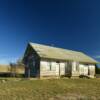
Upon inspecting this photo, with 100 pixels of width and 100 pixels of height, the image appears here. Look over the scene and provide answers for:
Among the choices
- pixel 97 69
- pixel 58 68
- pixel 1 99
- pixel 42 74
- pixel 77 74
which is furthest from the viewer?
pixel 97 69

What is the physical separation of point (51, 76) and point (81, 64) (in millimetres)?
9899

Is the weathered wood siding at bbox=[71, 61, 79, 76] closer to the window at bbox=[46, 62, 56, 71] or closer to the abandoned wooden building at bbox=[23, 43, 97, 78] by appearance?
the abandoned wooden building at bbox=[23, 43, 97, 78]

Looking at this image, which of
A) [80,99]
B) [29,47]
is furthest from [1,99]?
[29,47]

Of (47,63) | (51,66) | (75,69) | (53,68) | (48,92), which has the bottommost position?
(48,92)

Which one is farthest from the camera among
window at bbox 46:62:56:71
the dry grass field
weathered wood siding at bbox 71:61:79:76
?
weathered wood siding at bbox 71:61:79:76

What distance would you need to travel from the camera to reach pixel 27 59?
3553cm

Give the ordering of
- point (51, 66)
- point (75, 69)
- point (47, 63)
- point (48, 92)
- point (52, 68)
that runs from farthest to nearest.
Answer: point (75, 69) < point (52, 68) < point (51, 66) < point (47, 63) < point (48, 92)

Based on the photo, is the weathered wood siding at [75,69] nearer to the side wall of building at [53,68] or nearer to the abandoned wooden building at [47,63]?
the abandoned wooden building at [47,63]

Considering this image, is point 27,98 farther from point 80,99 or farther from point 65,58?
point 65,58

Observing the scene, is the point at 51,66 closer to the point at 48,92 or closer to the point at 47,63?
the point at 47,63

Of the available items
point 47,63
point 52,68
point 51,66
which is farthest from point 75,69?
point 47,63

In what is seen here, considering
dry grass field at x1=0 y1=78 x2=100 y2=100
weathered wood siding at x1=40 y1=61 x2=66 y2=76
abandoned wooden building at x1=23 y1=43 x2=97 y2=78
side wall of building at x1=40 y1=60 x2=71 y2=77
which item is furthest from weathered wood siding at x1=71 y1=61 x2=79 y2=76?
dry grass field at x1=0 y1=78 x2=100 y2=100

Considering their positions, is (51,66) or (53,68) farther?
(53,68)

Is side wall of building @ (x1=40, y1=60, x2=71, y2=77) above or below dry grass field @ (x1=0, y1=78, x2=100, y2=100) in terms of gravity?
above
